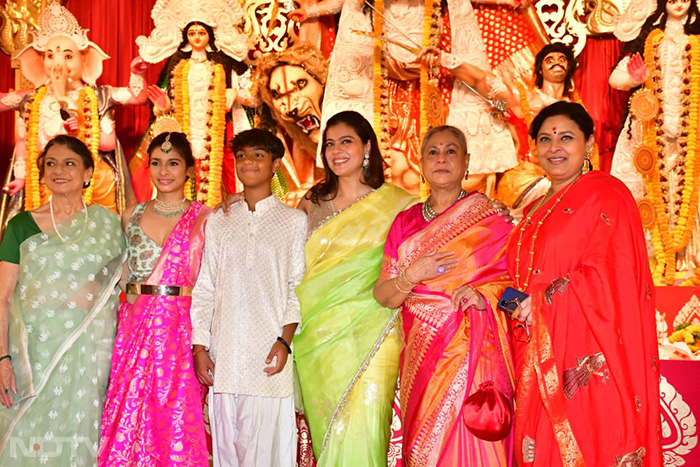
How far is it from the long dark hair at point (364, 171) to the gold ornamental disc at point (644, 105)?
9.78 ft

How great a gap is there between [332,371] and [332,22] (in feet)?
12.2

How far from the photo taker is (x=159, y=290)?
2.82 metres

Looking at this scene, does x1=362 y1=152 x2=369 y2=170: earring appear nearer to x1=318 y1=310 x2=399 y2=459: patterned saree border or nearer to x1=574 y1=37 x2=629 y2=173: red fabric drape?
x1=318 y1=310 x2=399 y2=459: patterned saree border

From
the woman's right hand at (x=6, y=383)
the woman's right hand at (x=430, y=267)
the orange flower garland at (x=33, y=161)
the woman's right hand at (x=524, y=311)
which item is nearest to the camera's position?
the woman's right hand at (x=524, y=311)

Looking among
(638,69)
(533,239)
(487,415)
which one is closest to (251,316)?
(487,415)

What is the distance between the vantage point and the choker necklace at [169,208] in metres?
2.94

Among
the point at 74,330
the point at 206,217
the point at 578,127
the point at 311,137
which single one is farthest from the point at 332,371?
the point at 311,137

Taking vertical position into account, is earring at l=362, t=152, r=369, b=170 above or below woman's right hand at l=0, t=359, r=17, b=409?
above

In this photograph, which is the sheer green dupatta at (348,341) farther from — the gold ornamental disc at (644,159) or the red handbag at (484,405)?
the gold ornamental disc at (644,159)

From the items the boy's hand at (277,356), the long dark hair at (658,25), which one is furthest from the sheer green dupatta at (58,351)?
the long dark hair at (658,25)

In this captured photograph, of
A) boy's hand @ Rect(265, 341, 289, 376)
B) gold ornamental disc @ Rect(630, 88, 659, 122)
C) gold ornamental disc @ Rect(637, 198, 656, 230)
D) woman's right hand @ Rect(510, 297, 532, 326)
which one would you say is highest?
gold ornamental disc @ Rect(630, 88, 659, 122)

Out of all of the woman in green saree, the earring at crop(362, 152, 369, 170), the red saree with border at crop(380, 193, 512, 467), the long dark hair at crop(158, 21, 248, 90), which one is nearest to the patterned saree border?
the red saree with border at crop(380, 193, 512, 467)

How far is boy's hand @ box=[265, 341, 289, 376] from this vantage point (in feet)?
8.75

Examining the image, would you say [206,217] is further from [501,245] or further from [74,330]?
[501,245]
